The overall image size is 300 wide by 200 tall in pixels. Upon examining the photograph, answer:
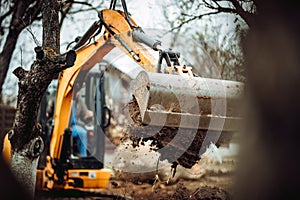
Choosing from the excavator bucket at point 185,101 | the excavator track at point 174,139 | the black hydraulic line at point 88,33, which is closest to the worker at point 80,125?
the black hydraulic line at point 88,33

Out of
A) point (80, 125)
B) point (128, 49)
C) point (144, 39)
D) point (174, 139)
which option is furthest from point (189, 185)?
point (174, 139)

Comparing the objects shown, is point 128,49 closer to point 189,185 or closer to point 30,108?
point 30,108

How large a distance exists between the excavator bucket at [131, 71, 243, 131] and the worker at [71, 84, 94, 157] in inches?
158

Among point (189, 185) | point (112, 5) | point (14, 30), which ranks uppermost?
point (14, 30)

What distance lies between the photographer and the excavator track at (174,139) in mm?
4852

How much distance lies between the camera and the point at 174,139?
5.03m

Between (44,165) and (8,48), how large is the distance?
3.52 meters

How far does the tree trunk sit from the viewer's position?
17.4 feet

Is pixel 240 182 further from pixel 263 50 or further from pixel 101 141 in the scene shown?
pixel 101 141

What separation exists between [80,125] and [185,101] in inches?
186

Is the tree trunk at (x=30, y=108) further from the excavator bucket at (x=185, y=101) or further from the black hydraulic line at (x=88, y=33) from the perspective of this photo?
the black hydraulic line at (x=88, y=33)

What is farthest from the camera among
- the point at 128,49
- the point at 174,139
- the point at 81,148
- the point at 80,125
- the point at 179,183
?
the point at 80,125

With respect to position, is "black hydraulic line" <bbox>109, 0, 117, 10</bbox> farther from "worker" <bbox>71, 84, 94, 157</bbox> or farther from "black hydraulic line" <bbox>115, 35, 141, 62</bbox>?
"worker" <bbox>71, 84, 94, 157</bbox>

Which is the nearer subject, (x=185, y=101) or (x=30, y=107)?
(x=185, y=101)
